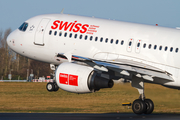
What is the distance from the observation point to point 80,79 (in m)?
24.1

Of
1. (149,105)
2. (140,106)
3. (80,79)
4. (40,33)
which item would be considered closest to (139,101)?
(140,106)

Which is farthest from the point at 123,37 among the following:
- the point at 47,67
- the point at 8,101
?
the point at 47,67

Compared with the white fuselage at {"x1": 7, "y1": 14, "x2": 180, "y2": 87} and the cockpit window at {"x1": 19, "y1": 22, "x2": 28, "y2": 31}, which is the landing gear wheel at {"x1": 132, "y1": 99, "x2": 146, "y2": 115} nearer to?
the white fuselage at {"x1": 7, "y1": 14, "x2": 180, "y2": 87}

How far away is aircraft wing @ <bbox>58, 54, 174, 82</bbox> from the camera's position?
22969 mm

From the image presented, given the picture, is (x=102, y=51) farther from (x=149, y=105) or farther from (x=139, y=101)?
(x=149, y=105)

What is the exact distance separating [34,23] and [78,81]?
8826mm

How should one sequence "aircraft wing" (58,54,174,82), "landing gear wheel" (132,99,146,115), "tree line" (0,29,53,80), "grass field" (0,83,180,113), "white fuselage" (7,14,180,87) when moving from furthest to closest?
1. "tree line" (0,29,53,80)
2. "grass field" (0,83,180,113)
3. "white fuselage" (7,14,180,87)
4. "landing gear wheel" (132,99,146,115)
5. "aircraft wing" (58,54,174,82)

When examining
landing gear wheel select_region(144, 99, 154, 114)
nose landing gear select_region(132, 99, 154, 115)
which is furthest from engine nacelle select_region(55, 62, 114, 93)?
landing gear wheel select_region(144, 99, 154, 114)

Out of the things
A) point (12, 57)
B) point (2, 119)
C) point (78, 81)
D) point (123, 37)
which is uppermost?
point (12, 57)

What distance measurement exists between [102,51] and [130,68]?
3.89 metres

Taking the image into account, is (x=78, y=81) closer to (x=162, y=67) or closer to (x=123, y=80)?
(x=123, y=80)

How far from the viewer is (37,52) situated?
30.0m

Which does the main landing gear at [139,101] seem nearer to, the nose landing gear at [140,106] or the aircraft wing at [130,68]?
the nose landing gear at [140,106]

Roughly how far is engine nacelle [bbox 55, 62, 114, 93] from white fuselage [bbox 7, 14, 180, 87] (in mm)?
3130
